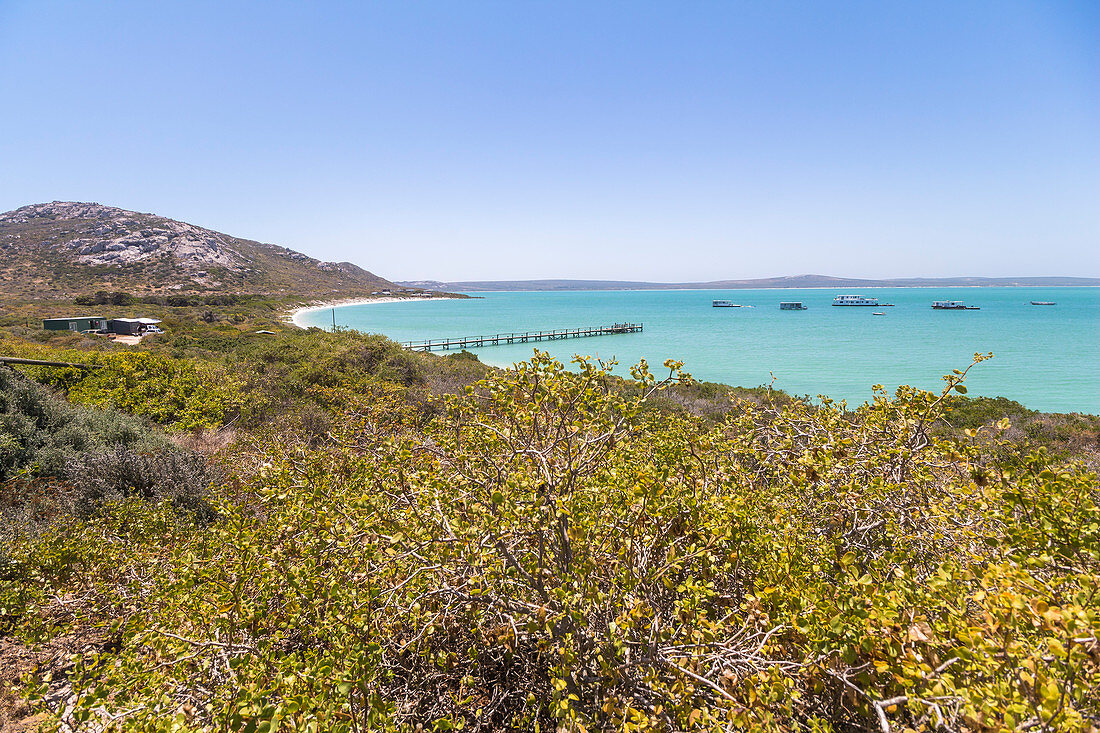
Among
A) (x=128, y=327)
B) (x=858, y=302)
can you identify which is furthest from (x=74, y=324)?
(x=858, y=302)

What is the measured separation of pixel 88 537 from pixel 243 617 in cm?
267

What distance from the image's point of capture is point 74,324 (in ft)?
109

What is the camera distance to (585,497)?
2.80 m

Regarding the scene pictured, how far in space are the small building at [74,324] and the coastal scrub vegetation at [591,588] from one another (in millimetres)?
40446

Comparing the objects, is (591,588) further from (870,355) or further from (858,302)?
(858,302)

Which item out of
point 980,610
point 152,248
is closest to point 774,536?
point 980,610

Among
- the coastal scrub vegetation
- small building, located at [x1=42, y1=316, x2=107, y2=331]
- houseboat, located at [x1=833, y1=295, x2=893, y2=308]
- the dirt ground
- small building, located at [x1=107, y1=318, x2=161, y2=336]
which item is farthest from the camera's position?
houseboat, located at [x1=833, y1=295, x2=893, y2=308]

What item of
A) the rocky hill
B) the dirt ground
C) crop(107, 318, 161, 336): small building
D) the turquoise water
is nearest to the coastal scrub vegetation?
the dirt ground

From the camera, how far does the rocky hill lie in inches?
2803

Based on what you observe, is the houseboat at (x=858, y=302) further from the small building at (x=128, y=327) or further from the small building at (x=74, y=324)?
the small building at (x=74, y=324)

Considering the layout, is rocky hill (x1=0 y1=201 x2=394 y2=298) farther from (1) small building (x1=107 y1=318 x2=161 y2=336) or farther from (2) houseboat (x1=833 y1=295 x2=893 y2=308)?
(2) houseboat (x1=833 y1=295 x2=893 y2=308)

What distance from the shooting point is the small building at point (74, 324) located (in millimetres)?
31797

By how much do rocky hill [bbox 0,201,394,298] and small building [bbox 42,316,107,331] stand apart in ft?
126

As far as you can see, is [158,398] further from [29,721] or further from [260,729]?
[260,729]
